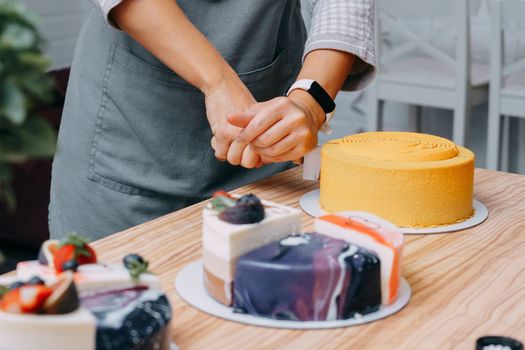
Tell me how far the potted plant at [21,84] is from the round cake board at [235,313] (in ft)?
1.48

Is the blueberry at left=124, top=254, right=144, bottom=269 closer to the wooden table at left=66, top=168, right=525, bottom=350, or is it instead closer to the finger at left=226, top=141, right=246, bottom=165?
the wooden table at left=66, top=168, right=525, bottom=350

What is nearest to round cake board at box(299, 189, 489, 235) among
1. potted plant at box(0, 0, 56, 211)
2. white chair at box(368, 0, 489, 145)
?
potted plant at box(0, 0, 56, 211)

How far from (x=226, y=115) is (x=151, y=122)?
0.21 m

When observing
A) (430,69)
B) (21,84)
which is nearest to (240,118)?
(21,84)

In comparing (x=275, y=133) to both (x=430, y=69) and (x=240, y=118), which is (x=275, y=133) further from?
(x=430, y=69)

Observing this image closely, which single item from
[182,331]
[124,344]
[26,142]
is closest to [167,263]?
[182,331]

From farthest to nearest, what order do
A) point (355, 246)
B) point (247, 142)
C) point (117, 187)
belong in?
point (117, 187)
point (247, 142)
point (355, 246)

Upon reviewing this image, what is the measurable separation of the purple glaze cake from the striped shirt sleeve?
0.62 m

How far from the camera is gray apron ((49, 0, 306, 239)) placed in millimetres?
1620

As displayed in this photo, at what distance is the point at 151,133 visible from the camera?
163 centimetres

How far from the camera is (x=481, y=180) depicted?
1676 mm

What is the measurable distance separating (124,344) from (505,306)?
49 centimetres

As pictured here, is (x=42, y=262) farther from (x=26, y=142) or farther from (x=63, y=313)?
(x=26, y=142)

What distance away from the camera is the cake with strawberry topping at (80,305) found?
774 millimetres
